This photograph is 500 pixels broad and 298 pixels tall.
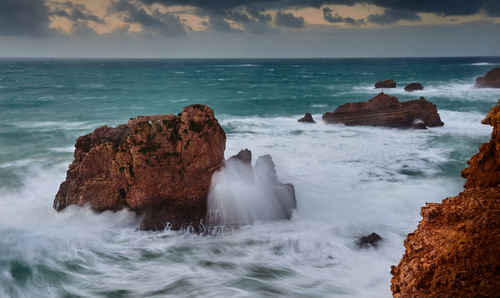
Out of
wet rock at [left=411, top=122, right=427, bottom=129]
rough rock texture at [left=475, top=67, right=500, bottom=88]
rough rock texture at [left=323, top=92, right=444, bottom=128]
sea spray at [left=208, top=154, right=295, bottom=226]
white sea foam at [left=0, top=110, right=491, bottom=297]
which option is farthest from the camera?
rough rock texture at [left=475, top=67, right=500, bottom=88]

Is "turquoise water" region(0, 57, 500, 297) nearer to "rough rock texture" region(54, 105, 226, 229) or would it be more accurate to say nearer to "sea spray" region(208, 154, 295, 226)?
"sea spray" region(208, 154, 295, 226)

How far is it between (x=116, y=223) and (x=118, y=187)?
129cm

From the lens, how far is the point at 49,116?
37344 millimetres

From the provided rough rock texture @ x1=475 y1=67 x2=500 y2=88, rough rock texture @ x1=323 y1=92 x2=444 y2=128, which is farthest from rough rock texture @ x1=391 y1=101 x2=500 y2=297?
rough rock texture @ x1=475 y1=67 x2=500 y2=88

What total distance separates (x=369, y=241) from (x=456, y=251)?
6.78 m

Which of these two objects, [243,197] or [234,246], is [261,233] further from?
[243,197]

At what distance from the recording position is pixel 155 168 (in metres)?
12.3

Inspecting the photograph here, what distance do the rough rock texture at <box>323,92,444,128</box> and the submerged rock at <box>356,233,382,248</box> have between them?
20.1m

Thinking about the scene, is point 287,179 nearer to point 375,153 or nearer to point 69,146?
point 375,153

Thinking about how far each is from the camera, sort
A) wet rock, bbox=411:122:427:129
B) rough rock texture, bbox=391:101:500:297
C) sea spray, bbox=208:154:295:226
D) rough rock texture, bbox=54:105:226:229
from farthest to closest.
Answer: wet rock, bbox=411:122:427:129, rough rock texture, bbox=54:105:226:229, sea spray, bbox=208:154:295:226, rough rock texture, bbox=391:101:500:297

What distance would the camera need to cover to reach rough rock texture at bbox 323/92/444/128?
28938mm

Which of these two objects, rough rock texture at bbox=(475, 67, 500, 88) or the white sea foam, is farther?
rough rock texture at bbox=(475, 67, 500, 88)

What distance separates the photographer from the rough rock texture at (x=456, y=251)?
436 centimetres

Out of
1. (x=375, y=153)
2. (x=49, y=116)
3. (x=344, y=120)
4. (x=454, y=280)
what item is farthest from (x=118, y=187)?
(x=49, y=116)
